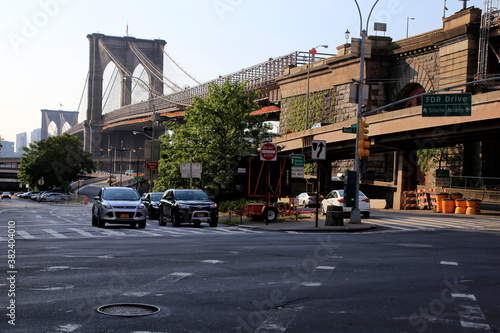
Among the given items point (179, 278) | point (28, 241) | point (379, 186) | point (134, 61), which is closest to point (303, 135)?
point (379, 186)

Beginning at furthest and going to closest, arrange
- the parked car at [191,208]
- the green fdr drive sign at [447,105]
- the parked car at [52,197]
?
1. the parked car at [52,197]
2. the green fdr drive sign at [447,105]
3. the parked car at [191,208]

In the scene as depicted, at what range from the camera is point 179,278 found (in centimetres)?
965

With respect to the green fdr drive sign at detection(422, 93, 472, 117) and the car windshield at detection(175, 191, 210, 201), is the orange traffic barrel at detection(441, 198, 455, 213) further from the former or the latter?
the car windshield at detection(175, 191, 210, 201)

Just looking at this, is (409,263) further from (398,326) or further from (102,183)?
(102,183)

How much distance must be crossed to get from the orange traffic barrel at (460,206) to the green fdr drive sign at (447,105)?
13.2 meters

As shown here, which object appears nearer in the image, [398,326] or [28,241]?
[398,326]

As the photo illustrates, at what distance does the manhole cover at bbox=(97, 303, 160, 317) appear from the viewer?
6997 millimetres

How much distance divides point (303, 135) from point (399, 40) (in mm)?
14204

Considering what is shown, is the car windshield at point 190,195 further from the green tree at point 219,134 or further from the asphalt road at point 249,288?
the green tree at point 219,134

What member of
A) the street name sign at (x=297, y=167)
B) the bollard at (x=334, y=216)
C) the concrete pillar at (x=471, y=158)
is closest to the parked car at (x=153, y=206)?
the street name sign at (x=297, y=167)

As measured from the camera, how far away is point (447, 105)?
27.5 metres

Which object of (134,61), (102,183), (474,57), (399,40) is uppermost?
(134,61)

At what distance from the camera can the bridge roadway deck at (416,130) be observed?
3459 cm

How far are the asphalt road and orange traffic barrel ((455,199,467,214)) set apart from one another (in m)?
25.9
